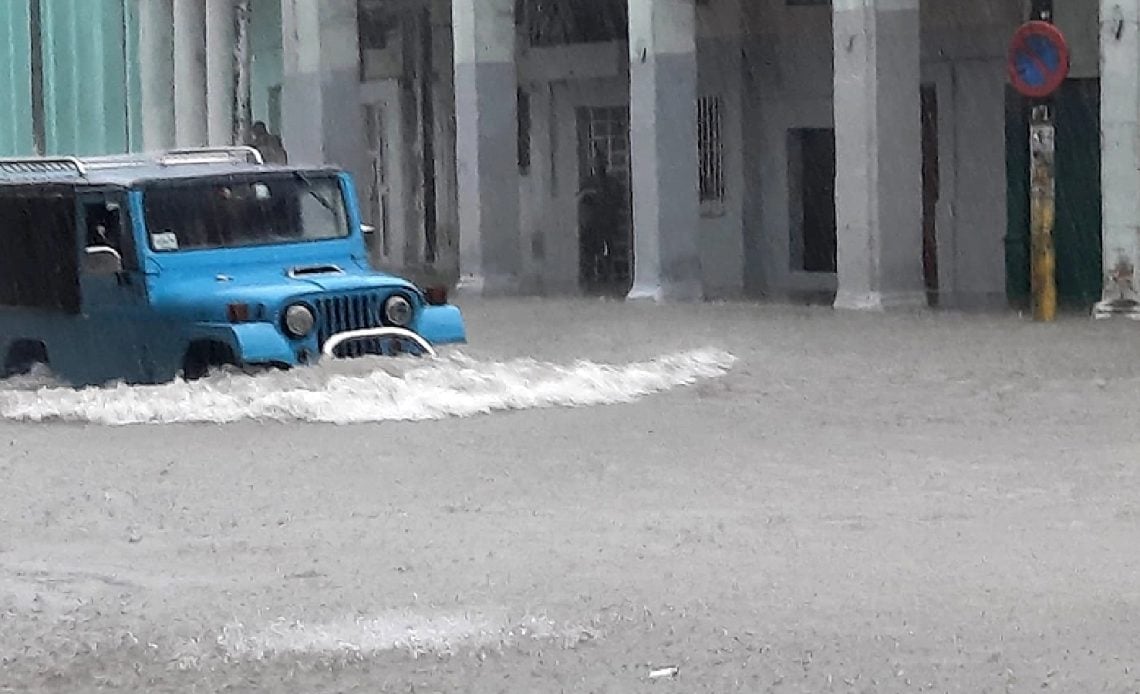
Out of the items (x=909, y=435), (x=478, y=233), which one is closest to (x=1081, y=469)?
(x=909, y=435)

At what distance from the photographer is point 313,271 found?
16.3 meters

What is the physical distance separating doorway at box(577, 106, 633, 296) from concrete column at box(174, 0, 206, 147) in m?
6.52

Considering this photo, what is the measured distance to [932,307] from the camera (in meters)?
24.3

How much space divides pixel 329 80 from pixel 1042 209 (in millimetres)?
12333

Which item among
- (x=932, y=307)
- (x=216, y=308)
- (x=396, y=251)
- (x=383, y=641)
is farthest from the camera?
(x=396, y=251)

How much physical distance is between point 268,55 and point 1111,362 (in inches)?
853

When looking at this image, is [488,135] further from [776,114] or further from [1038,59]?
[1038,59]

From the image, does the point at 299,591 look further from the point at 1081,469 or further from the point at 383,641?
the point at 1081,469

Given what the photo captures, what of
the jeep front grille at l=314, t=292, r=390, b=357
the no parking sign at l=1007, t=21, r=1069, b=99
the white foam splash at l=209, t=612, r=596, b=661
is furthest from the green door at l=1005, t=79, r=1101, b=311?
the white foam splash at l=209, t=612, r=596, b=661

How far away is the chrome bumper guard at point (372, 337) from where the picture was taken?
1527 cm

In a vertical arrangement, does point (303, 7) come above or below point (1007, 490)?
above

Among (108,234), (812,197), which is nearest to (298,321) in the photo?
(108,234)

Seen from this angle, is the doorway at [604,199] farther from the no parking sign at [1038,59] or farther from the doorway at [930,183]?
the no parking sign at [1038,59]

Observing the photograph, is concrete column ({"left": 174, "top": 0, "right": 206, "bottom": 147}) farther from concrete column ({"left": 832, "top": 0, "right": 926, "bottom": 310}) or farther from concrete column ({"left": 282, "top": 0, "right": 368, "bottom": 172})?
concrete column ({"left": 832, "top": 0, "right": 926, "bottom": 310})
